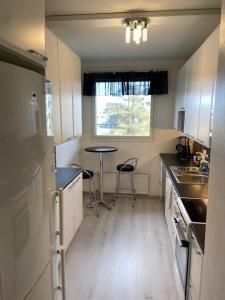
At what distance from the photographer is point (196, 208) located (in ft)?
6.55

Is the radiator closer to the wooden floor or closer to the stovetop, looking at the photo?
the wooden floor

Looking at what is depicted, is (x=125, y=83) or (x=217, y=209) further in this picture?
(x=125, y=83)

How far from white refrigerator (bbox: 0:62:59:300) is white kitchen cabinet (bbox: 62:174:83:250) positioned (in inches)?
43.4

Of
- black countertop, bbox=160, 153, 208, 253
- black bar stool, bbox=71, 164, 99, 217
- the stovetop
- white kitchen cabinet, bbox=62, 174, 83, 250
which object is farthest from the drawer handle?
the stovetop

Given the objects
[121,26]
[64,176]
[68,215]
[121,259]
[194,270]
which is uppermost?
[121,26]

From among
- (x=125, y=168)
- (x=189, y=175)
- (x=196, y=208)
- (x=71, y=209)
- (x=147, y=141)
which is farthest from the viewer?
(x=147, y=141)

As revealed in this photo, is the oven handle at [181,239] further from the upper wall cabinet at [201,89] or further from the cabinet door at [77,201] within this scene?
the cabinet door at [77,201]

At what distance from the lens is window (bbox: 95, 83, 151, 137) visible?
463 cm

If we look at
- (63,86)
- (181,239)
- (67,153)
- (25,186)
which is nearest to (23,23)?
(25,186)

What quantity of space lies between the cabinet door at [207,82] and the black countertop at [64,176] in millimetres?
1517

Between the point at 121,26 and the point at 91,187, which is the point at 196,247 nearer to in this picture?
the point at 121,26

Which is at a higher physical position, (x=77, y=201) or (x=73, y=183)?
(x=73, y=183)

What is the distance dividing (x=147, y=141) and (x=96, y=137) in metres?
1.02

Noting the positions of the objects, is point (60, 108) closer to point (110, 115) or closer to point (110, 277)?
point (110, 277)
